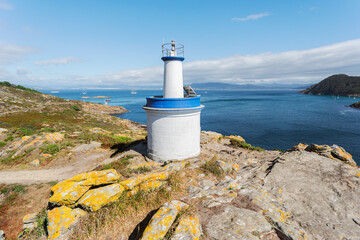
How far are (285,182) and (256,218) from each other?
3502mm

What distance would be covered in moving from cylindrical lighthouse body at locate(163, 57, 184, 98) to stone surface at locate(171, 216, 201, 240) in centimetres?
859

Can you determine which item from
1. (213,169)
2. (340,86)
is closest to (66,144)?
(213,169)

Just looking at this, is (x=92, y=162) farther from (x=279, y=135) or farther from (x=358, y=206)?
(x=279, y=135)

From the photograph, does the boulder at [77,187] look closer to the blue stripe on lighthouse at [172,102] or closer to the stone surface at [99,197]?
the stone surface at [99,197]

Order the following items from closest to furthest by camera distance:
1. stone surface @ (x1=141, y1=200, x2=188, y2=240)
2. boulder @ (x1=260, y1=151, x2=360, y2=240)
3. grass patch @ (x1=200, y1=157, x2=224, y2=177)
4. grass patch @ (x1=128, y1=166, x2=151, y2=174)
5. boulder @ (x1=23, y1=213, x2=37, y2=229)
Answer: stone surface @ (x1=141, y1=200, x2=188, y2=240)
boulder @ (x1=260, y1=151, x2=360, y2=240)
boulder @ (x1=23, y1=213, x2=37, y2=229)
grass patch @ (x1=200, y1=157, x2=224, y2=177)
grass patch @ (x1=128, y1=166, x2=151, y2=174)

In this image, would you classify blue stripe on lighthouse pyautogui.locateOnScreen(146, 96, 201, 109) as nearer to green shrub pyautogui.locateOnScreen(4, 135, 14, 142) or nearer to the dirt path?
the dirt path

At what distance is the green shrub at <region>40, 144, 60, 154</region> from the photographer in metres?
17.1

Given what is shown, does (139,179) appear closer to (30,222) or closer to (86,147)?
(30,222)

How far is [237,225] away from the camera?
4898 mm

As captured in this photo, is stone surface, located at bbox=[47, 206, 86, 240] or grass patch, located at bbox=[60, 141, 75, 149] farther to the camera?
grass patch, located at bbox=[60, 141, 75, 149]

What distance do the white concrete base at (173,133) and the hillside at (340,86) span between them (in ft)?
610

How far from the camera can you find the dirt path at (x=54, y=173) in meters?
12.4

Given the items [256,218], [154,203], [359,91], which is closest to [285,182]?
[256,218]

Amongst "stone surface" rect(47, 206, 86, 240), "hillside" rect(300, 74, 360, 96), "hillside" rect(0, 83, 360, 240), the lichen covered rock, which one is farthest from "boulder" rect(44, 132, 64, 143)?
"hillside" rect(300, 74, 360, 96)
